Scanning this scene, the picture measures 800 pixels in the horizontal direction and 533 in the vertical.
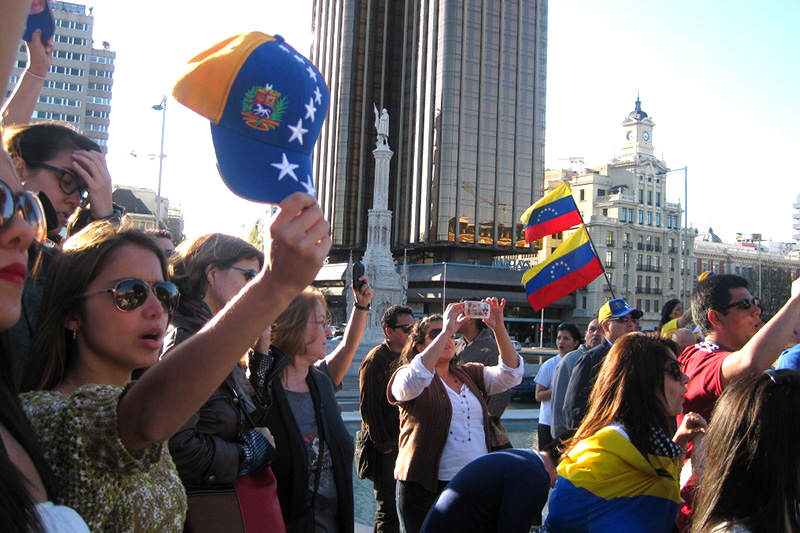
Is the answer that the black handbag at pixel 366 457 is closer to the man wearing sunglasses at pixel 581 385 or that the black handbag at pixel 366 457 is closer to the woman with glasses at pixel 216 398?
the man wearing sunglasses at pixel 581 385

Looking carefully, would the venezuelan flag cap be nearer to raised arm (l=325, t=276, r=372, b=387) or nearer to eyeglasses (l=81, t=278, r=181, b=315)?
eyeglasses (l=81, t=278, r=181, b=315)

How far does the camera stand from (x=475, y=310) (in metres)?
4.65

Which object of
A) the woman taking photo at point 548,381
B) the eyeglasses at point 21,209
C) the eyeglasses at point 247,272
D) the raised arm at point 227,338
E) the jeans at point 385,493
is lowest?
the jeans at point 385,493

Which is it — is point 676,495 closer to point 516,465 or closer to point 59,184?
point 516,465

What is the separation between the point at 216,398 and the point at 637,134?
79.8 m

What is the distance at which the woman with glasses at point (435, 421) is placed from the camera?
435 centimetres

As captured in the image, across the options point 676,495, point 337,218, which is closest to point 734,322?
point 676,495

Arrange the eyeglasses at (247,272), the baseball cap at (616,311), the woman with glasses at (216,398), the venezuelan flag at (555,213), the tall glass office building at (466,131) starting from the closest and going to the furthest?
the woman with glasses at (216,398)
the eyeglasses at (247,272)
the baseball cap at (616,311)
the venezuelan flag at (555,213)
the tall glass office building at (466,131)

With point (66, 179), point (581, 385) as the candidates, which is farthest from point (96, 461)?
point (581, 385)

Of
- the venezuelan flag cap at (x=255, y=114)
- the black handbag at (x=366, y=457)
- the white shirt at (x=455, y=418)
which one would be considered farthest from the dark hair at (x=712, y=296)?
the venezuelan flag cap at (x=255, y=114)

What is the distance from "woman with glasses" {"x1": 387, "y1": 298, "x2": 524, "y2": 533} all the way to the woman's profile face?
3.16m

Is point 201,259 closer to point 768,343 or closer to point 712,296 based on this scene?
point 768,343

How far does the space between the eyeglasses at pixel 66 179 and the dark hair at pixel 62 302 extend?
99 cm

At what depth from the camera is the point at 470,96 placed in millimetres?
59281
